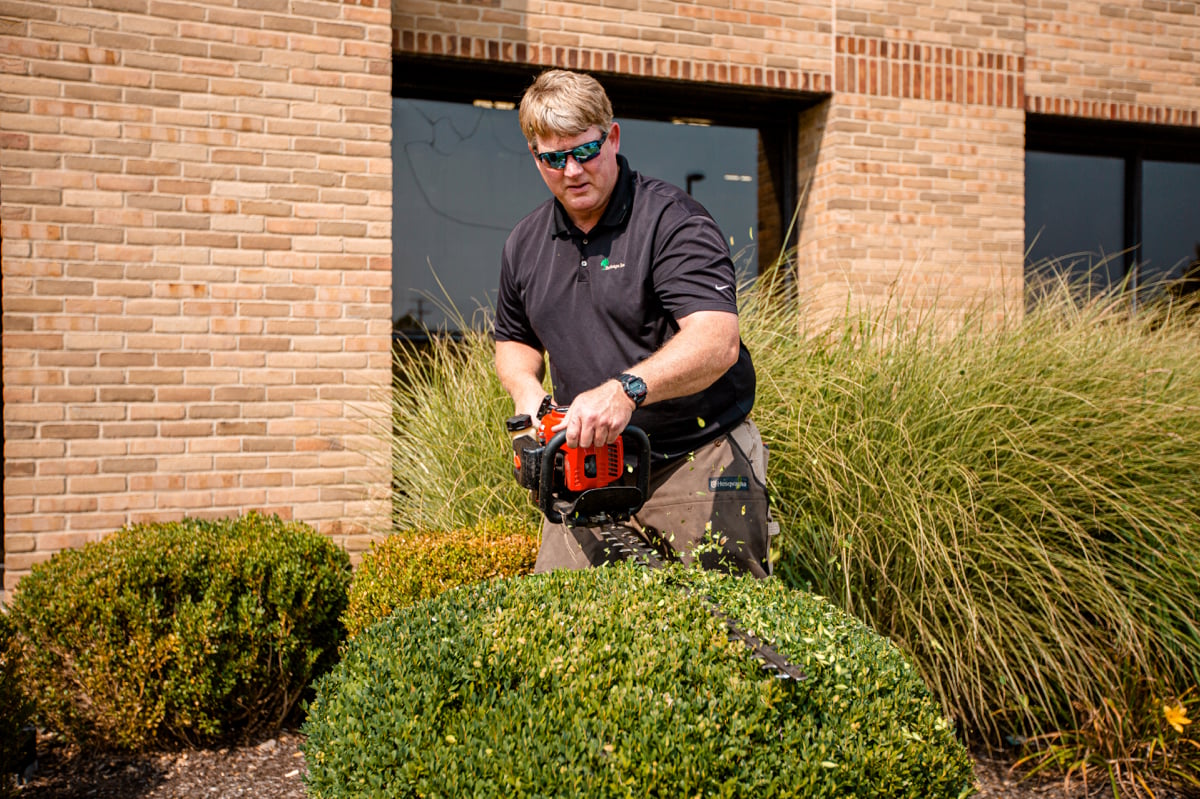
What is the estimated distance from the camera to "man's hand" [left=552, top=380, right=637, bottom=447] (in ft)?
6.78

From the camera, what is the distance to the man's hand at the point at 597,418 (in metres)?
2.07

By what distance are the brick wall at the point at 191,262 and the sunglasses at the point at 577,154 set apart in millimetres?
3075

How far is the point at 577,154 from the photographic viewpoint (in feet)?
8.19

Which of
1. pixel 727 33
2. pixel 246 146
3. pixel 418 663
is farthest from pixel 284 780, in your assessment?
pixel 727 33

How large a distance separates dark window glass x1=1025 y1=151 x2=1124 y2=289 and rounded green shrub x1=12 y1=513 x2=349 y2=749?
677cm

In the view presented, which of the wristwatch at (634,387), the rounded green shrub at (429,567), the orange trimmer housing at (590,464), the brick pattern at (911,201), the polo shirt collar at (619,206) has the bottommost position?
the rounded green shrub at (429,567)

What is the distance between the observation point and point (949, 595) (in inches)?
137

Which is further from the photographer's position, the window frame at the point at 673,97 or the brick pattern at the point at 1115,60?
the brick pattern at the point at 1115,60

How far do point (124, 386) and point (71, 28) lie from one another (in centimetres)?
189

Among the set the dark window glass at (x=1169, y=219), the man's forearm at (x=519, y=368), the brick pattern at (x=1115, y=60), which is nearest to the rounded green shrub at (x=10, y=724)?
the man's forearm at (x=519, y=368)

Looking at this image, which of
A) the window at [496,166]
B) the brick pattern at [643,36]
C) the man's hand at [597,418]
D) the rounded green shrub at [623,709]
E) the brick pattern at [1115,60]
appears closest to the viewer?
the rounded green shrub at [623,709]

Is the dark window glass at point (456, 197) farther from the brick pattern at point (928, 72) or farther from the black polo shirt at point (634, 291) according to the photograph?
the black polo shirt at point (634, 291)

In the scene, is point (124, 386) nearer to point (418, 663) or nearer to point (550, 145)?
point (550, 145)

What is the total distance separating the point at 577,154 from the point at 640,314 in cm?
46
